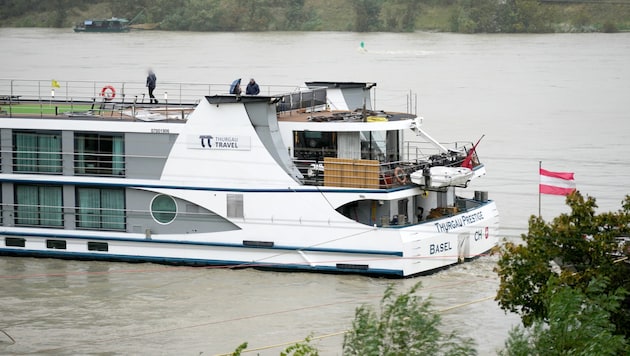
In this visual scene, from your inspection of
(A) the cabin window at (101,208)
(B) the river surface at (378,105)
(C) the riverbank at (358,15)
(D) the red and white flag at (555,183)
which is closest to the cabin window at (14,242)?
(B) the river surface at (378,105)

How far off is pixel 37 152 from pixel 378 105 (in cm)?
2027

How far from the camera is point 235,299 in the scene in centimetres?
2362

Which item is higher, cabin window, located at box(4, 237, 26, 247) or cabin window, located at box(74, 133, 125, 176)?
cabin window, located at box(74, 133, 125, 176)

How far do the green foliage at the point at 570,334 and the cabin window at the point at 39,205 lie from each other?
1392cm

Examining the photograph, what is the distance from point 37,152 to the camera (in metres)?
26.8

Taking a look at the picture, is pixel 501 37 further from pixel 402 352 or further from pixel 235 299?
pixel 402 352

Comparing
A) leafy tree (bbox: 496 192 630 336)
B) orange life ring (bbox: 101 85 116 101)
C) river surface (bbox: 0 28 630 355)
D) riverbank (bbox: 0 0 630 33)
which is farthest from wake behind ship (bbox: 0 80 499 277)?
riverbank (bbox: 0 0 630 33)

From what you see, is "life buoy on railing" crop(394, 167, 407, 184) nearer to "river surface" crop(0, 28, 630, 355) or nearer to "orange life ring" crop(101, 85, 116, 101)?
"river surface" crop(0, 28, 630, 355)

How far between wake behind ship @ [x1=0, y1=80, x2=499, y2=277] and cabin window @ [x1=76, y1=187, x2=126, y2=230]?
0.09 ft

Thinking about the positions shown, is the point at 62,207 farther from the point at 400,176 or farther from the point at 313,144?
the point at 400,176

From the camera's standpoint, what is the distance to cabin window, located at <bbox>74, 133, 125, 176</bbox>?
2642 cm

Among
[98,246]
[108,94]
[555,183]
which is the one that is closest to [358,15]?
[108,94]

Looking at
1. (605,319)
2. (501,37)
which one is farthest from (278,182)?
(501,37)

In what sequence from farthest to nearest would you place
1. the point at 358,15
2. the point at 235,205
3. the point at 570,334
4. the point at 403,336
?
the point at 358,15 → the point at 235,205 → the point at 570,334 → the point at 403,336
